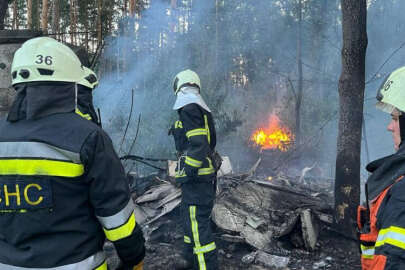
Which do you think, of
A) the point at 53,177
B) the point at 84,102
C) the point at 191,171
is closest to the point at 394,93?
the point at 53,177

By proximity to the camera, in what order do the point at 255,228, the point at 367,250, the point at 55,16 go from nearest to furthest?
the point at 367,250 → the point at 255,228 → the point at 55,16

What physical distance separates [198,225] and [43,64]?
10.5 feet

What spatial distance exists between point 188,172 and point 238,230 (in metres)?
1.72

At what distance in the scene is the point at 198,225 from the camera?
4.52 meters

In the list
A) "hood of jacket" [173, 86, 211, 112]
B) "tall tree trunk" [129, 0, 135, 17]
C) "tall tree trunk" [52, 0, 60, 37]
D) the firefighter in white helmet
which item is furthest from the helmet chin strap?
"tall tree trunk" [52, 0, 60, 37]

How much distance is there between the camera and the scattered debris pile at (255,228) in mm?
5012

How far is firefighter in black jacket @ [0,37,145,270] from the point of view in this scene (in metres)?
1.84

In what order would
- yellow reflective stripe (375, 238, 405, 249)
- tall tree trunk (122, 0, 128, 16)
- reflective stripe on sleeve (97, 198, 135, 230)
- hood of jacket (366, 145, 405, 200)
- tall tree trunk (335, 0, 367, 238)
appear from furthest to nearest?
1. tall tree trunk (122, 0, 128, 16)
2. tall tree trunk (335, 0, 367, 238)
3. reflective stripe on sleeve (97, 198, 135, 230)
4. hood of jacket (366, 145, 405, 200)
5. yellow reflective stripe (375, 238, 405, 249)

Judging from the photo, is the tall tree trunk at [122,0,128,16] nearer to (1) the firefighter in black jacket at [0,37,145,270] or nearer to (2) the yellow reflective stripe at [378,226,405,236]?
(1) the firefighter in black jacket at [0,37,145,270]

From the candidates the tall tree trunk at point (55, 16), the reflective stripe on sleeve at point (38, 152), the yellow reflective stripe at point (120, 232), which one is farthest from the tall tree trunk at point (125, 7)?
the yellow reflective stripe at point (120, 232)

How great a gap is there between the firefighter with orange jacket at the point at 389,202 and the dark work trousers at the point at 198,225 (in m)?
2.58

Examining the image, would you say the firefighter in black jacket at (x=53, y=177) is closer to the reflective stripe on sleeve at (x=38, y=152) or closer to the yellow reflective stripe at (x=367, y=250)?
the reflective stripe on sleeve at (x=38, y=152)

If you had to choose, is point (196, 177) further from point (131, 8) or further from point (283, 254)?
point (131, 8)

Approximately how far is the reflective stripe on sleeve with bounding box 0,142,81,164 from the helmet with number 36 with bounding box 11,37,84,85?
389mm
